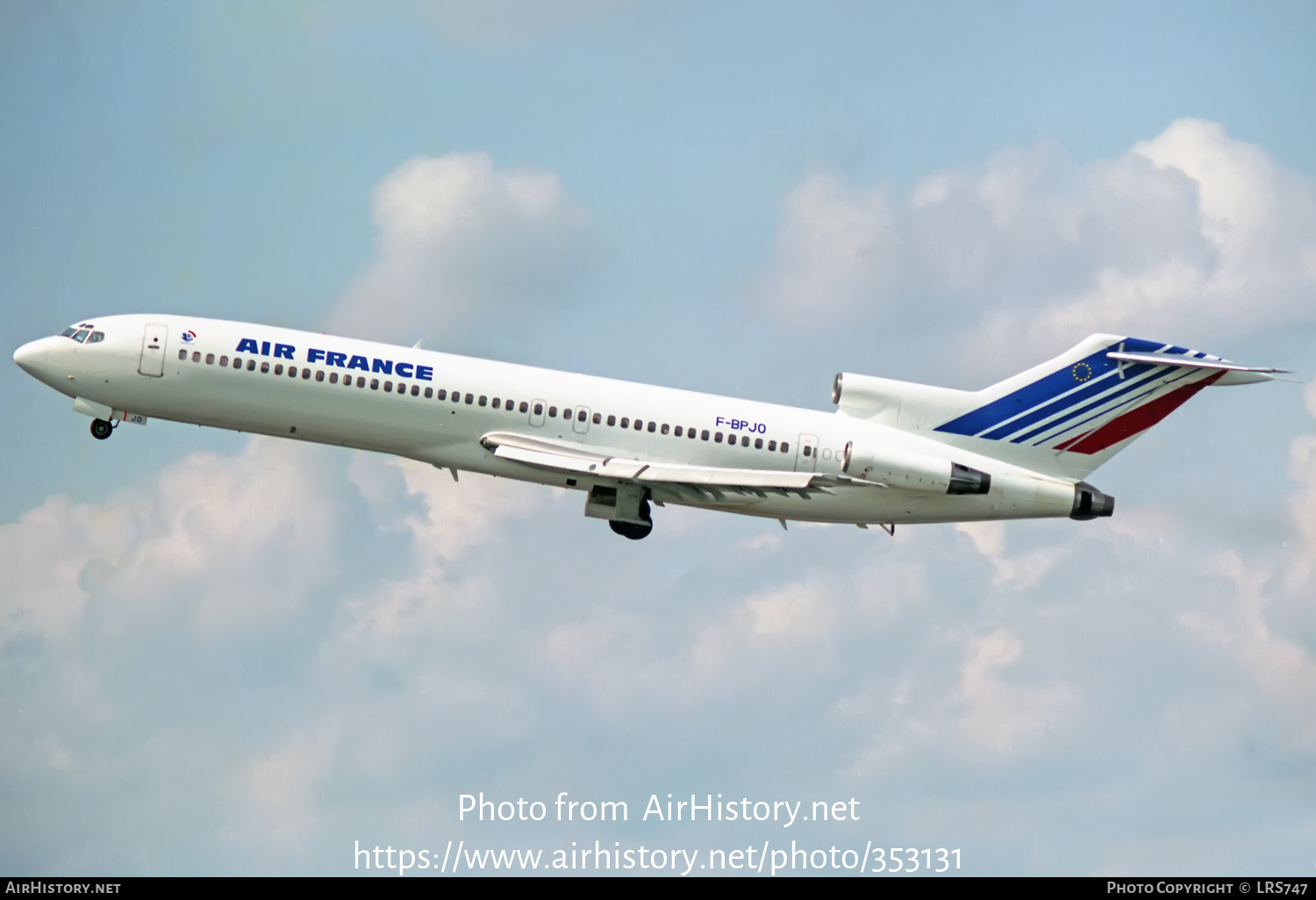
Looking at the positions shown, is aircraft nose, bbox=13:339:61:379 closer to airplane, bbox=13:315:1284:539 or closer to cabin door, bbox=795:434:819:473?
airplane, bbox=13:315:1284:539

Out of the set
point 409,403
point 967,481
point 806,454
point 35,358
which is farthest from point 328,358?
point 967,481

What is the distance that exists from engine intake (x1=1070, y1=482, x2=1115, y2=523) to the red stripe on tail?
4.85 ft

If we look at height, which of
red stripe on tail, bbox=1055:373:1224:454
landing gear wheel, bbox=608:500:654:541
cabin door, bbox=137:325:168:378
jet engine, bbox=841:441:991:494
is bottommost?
landing gear wheel, bbox=608:500:654:541

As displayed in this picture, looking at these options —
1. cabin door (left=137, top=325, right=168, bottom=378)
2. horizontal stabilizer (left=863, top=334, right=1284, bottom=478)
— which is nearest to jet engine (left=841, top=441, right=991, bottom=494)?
horizontal stabilizer (left=863, top=334, right=1284, bottom=478)

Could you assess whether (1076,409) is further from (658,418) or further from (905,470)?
(658,418)

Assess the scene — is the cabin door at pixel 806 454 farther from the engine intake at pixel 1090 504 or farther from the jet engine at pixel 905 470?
the engine intake at pixel 1090 504

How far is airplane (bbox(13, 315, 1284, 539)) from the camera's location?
211ft

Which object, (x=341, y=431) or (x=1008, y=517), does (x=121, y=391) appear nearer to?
(x=341, y=431)

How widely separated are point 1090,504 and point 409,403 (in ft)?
70.9

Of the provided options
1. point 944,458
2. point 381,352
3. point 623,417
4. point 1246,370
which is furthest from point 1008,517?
point 381,352

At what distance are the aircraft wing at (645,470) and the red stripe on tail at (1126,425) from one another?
8.66 meters

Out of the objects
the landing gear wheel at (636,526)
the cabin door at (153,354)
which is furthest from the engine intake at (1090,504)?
the cabin door at (153,354)

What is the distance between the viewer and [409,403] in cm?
6431

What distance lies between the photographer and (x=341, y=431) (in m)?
64.6
